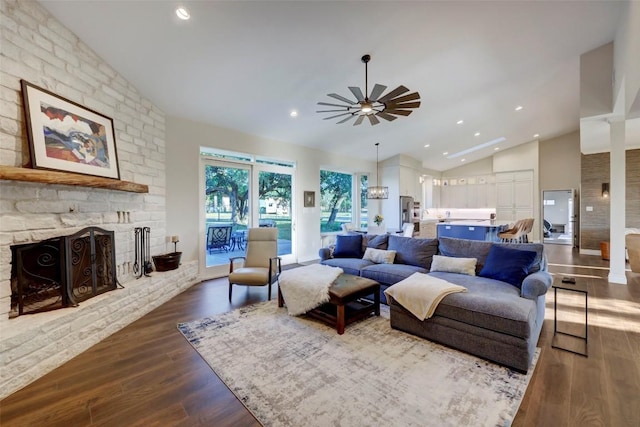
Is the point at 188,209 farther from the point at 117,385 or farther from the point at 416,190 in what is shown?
the point at 416,190

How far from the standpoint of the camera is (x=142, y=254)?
383 centimetres

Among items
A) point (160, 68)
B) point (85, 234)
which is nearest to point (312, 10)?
point (160, 68)

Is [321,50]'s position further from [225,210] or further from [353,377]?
[353,377]

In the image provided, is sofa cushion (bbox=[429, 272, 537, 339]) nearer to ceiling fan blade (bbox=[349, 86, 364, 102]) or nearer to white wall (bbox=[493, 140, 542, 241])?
ceiling fan blade (bbox=[349, 86, 364, 102])

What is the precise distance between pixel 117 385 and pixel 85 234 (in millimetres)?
1707

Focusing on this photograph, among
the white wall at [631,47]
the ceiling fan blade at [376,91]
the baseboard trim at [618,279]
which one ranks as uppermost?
the white wall at [631,47]

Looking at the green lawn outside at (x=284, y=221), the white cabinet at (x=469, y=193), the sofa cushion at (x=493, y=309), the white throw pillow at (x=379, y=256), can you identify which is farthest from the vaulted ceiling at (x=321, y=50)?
the white cabinet at (x=469, y=193)

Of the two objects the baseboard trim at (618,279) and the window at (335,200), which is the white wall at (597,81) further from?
the window at (335,200)

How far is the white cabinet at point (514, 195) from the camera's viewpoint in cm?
938

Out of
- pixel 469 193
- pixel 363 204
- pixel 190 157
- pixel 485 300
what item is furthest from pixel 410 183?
pixel 485 300

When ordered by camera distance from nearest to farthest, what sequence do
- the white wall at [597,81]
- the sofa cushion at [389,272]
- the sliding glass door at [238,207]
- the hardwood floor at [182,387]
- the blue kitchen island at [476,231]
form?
1. the hardwood floor at [182,387]
2. the sofa cushion at [389,272]
3. the white wall at [597,81]
4. the sliding glass door at [238,207]
5. the blue kitchen island at [476,231]

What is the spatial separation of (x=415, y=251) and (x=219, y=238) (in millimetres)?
3751

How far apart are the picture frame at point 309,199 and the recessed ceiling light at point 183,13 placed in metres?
4.43

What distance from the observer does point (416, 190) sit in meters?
9.62
